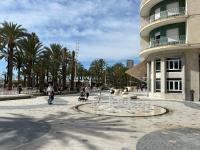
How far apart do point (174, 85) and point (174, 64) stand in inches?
100

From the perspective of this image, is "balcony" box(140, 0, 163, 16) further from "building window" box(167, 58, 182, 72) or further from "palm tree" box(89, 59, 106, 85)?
"palm tree" box(89, 59, 106, 85)

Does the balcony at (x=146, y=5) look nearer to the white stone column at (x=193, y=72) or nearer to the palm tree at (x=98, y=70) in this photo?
the white stone column at (x=193, y=72)

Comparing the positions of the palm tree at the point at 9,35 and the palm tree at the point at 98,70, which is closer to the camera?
the palm tree at the point at 9,35

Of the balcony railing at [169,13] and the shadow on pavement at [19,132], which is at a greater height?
the balcony railing at [169,13]

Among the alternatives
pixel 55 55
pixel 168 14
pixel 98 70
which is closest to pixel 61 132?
pixel 168 14

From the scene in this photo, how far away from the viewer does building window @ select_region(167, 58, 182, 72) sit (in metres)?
35.3

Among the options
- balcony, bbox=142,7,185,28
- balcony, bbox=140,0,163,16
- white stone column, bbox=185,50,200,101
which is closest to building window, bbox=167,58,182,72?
white stone column, bbox=185,50,200,101

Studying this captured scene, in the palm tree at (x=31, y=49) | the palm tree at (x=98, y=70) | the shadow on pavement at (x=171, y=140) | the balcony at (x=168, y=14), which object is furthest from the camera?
the palm tree at (x=98, y=70)

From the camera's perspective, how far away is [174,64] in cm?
3575

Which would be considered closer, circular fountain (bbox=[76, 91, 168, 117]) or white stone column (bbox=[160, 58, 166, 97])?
circular fountain (bbox=[76, 91, 168, 117])

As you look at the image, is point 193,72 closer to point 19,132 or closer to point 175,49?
point 175,49

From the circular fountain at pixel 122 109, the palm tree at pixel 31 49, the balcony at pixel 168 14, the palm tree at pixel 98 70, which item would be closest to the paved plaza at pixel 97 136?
the circular fountain at pixel 122 109

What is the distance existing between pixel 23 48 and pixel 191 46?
27648 millimetres

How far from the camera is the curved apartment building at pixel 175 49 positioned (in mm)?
33688
